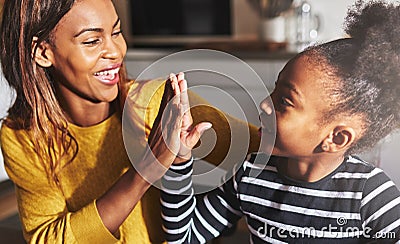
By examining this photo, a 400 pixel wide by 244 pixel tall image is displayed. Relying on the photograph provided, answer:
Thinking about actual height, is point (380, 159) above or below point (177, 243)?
above

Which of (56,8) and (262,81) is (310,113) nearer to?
(262,81)

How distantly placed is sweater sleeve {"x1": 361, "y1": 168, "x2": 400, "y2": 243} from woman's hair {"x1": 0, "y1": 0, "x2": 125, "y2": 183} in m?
0.25

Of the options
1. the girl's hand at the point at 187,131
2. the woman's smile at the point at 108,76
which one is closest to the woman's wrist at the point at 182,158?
the girl's hand at the point at 187,131

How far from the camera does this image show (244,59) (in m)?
0.48

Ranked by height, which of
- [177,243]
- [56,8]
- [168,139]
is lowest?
[177,243]

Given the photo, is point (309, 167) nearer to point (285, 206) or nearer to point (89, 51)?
point (285, 206)

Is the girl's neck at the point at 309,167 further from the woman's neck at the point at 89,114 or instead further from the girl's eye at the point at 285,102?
the woman's neck at the point at 89,114

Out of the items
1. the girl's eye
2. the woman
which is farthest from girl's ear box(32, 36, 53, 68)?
the girl's eye

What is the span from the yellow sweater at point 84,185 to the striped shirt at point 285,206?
4 cm

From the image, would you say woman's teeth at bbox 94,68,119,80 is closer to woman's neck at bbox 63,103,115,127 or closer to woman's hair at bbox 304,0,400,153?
woman's neck at bbox 63,103,115,127

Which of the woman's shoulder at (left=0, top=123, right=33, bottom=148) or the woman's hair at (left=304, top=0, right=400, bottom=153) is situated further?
the woman's shoulder at (left=0, top=123, right=33, bottom=148)

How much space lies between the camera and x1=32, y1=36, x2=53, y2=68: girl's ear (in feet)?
1.64

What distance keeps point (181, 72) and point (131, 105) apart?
0.21ft

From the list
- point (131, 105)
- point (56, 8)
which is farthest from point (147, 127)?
point (56, 8)
